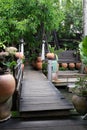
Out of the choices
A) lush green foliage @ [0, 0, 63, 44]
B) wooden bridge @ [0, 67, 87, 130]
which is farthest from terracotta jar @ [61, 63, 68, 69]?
wooden bridge @ [0, 67, 87, 130]

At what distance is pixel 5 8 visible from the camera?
313 inches

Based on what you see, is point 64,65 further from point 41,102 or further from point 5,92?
point 5,92

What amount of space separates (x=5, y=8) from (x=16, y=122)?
4.99 metres

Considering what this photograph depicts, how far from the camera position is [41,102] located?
4.66 metres

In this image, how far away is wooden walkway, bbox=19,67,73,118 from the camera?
416 centimetres

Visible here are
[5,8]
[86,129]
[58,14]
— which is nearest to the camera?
[86,129]

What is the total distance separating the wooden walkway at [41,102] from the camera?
4.16 m

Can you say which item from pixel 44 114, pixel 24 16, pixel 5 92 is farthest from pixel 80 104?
pixel 24 16

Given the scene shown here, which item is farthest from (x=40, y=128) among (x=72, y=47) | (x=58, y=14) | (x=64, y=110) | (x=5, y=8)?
(x=72, y=47)

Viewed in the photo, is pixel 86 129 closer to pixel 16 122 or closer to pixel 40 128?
pixel 40 128

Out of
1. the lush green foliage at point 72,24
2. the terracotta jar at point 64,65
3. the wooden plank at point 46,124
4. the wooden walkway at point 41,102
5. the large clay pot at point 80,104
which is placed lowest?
the terracotta jar at point 64,65

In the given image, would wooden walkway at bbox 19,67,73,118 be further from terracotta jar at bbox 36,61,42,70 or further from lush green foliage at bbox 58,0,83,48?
lush green foliage at bbox 58,0,83,48

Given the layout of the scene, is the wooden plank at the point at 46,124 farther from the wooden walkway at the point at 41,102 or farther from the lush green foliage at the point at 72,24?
the lush green foliage at the point at 72,24

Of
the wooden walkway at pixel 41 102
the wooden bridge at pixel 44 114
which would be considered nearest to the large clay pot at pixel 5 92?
the wooden bridge at pixel 44 114
